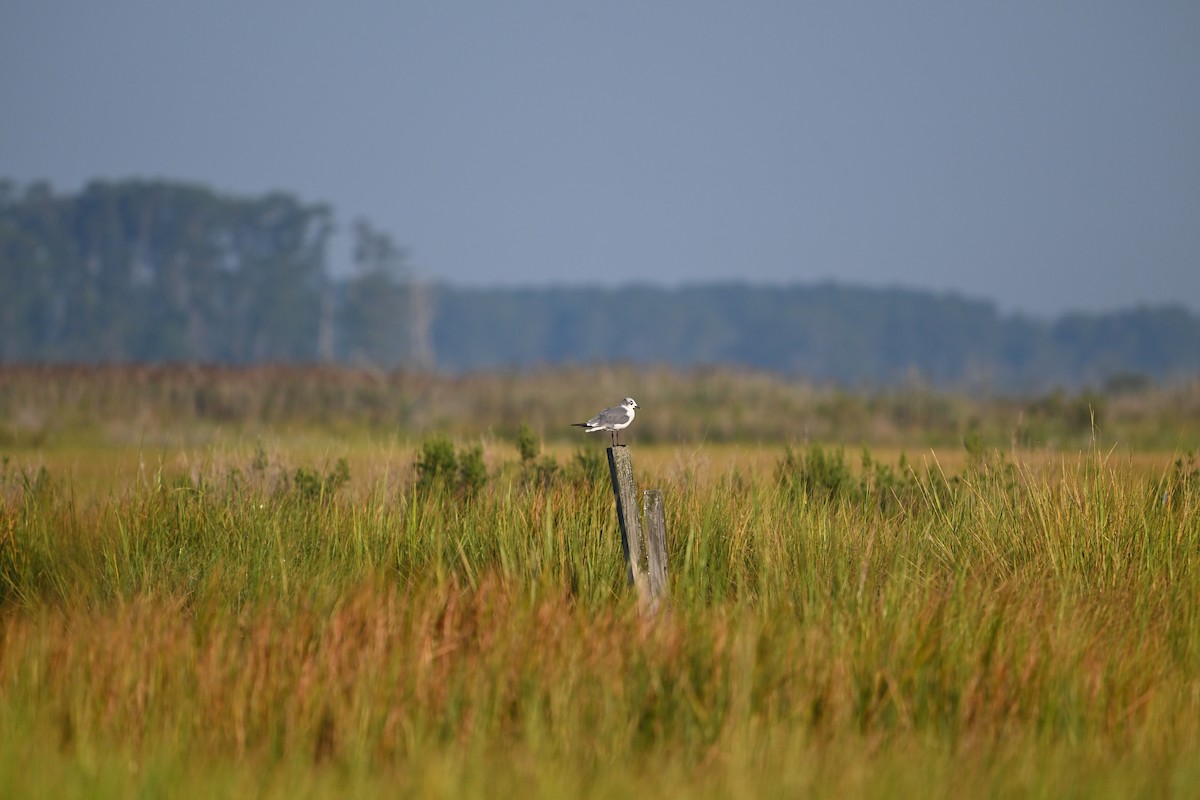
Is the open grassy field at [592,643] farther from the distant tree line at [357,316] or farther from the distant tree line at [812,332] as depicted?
the distant tree line at [812,332]

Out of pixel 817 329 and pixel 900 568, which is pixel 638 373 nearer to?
pixel 900 568

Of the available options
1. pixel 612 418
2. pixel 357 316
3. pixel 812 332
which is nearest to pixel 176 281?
pixel 357 316

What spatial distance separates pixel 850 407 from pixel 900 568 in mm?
20052

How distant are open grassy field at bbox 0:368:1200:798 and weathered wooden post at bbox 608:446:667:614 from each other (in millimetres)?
166

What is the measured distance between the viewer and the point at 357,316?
88375mm

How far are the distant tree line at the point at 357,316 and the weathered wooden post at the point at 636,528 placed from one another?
51.1 metres

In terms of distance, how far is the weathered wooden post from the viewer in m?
7.23

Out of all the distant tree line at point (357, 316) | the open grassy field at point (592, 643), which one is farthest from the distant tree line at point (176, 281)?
the open grassy field at point (592, 643)

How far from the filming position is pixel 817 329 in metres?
114

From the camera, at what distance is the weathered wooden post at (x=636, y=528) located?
723 cm

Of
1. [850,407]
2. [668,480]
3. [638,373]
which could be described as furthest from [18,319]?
[668,480]

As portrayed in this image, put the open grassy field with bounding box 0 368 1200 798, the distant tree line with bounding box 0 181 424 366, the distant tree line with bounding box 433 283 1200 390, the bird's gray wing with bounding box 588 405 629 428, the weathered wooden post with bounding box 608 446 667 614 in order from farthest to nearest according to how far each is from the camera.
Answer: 1. the distant tree line with bounding box 433 283 1200 390
2. the distant tree line with bounding box 0 181 424 366
3. the bird's gray wing with bounding box 588 405 629 428
4. the weathered wooden post with bounding box 608 446 667 614
5. the open grassy field with bounding box 0 368 1200 798

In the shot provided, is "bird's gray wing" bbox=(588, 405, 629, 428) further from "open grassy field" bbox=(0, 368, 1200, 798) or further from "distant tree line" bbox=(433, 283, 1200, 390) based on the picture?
"distant tree line" bbox=(433, 283, 1200, 390)

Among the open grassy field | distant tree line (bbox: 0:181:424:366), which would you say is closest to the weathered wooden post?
the open grassy field
